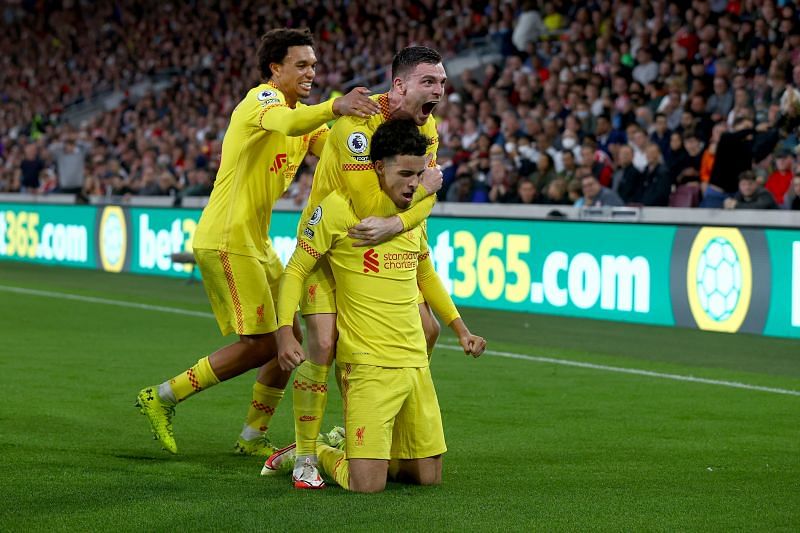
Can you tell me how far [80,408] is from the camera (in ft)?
26.7

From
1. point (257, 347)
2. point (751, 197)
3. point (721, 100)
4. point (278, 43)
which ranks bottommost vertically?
point (257, 347)

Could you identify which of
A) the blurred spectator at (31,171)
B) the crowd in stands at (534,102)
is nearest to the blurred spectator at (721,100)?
the crowd in stands at (534,102)

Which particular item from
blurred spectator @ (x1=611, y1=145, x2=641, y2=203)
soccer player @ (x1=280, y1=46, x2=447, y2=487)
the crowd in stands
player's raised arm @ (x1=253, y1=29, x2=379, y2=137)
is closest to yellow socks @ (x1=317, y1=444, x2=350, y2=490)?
soccer player @ (x1=280, y1=46, x2=447, y2=487)

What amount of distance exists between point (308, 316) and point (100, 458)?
136 cm

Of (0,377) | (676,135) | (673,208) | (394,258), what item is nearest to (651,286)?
(673,208)

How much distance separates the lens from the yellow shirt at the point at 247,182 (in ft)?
21.9

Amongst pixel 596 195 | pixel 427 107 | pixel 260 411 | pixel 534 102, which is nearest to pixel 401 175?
pixel 427 107

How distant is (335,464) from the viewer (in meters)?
5.98

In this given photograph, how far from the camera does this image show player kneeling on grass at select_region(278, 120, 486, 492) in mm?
5754

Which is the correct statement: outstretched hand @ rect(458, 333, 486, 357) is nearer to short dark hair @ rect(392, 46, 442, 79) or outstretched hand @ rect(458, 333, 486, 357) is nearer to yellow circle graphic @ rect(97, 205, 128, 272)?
short dark hair @ rect(392, 46, 442, 79)

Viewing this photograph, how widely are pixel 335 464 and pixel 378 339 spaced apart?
0.61 m

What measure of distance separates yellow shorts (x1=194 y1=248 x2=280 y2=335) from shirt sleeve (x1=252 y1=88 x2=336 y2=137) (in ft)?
2.52

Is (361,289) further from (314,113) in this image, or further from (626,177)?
(626,177)

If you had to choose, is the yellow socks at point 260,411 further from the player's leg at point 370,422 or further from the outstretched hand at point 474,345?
the outstretched hand at point 474,345
